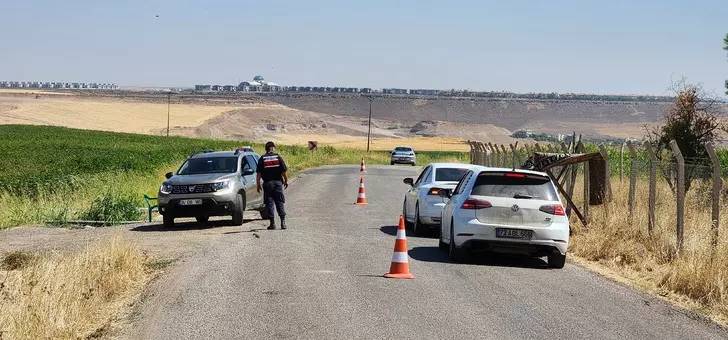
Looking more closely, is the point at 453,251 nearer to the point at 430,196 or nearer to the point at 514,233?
the point at 514,233

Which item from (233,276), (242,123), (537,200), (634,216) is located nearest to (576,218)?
(634,216)

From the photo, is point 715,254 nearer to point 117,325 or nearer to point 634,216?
point 634,216

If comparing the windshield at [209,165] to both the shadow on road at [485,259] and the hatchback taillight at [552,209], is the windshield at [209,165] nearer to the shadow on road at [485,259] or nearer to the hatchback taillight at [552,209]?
the shadow on road at [485,259]

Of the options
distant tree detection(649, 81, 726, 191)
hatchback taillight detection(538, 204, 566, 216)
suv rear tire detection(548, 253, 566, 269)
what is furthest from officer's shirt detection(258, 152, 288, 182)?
distant tree detection(649, 81, 726, 191)

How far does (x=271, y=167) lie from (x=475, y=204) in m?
6.18

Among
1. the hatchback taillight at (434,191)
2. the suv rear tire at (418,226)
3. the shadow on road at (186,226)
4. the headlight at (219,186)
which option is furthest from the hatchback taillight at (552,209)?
the shadow on road at (186,226)

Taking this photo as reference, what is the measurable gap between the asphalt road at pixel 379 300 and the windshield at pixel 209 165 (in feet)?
18.1

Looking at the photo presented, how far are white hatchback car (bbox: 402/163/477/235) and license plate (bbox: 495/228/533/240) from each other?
4.06 metres

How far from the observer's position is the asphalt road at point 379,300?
9852 millimetres

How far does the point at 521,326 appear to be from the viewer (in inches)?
398

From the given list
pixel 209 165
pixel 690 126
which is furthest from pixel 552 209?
pixel 690 126

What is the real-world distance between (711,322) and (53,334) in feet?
21.4

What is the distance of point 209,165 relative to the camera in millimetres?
23578

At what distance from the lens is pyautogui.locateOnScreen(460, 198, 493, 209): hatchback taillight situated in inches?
611
